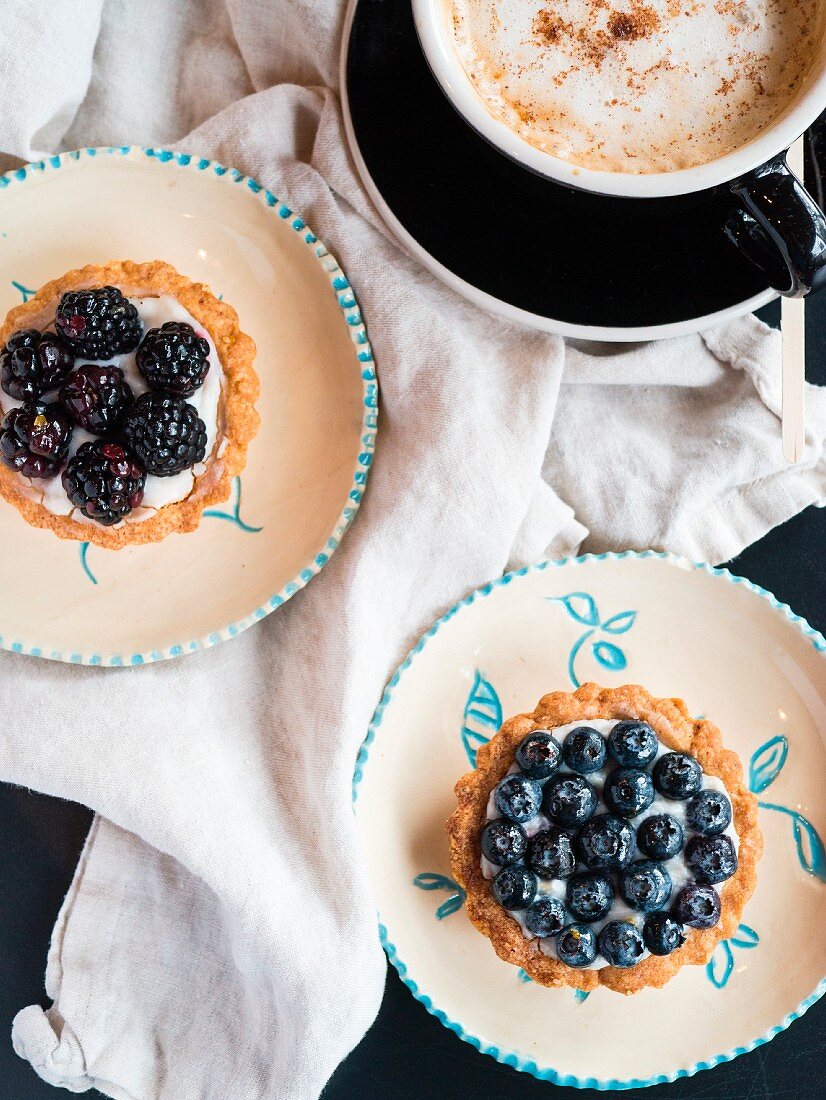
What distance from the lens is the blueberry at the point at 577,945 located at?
4.74ft

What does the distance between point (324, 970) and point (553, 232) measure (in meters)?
1.13

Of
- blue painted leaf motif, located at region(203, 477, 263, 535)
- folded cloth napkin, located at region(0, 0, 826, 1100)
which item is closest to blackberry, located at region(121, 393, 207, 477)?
blue painted leaf motif, located at region(203, 477, 263, 535)

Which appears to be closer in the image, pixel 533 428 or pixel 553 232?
pixel 553 232

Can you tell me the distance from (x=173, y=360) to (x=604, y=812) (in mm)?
872

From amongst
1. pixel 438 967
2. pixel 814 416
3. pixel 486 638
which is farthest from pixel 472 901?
pixel 814 416

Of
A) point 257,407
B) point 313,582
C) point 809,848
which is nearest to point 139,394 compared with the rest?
point 257,407

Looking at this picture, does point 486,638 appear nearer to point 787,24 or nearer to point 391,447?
point 391,447

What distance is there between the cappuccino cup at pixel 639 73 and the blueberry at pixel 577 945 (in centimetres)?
89

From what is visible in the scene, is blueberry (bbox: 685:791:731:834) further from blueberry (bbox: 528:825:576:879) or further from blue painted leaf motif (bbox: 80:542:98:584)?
blue painted leaf motif (bbox: 80:542:98:584)

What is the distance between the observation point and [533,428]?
1629 mm

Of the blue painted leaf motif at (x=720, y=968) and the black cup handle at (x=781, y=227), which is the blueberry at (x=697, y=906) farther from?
the black cup handle at (x=781, y=227)

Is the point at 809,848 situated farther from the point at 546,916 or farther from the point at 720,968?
the point at 546,916

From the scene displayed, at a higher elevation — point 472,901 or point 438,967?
point 472,901

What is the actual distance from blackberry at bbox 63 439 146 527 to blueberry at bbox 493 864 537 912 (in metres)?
0.73
